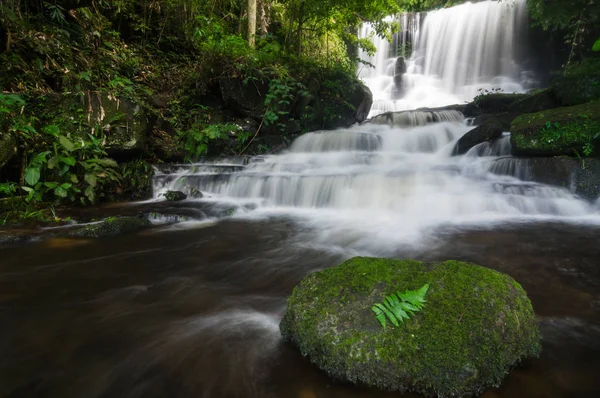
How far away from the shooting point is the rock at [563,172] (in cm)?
586

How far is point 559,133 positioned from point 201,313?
7.47m

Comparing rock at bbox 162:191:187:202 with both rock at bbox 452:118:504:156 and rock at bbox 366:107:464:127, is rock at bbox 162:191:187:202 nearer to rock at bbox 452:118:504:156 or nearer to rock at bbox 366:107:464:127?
rock at bbox 452:118:504:156

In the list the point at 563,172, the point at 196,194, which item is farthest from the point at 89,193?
the point at 563,172

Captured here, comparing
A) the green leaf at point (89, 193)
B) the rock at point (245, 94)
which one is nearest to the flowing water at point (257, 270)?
the green leaf at point (89, 193)

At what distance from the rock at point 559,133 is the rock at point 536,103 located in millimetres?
3115

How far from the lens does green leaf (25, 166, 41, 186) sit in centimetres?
526

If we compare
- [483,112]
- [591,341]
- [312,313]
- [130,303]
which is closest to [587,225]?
[591,341]

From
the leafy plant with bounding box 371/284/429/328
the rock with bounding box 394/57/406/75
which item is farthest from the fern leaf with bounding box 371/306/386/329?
the rock with bounding box 394/57/406/75

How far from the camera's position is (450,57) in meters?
18.8

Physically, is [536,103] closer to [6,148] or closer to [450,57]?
[450,57]

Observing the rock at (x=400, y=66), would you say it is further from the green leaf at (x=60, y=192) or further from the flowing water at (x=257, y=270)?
the green leaf at (x=60, y=192)

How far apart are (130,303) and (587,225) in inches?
247

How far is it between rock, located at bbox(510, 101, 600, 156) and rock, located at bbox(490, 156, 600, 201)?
0.28 m

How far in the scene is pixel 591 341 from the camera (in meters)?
2.12
